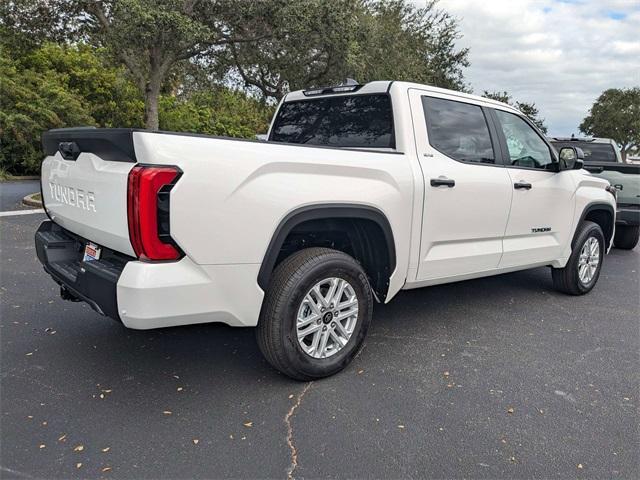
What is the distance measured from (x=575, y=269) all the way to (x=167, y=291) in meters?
4.22

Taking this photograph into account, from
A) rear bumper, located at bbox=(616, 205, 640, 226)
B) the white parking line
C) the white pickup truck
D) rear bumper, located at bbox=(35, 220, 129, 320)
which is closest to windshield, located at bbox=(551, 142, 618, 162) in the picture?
rear bumper, located at bbox=(616, 205, 640, 226)

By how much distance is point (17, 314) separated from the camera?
13.6ft

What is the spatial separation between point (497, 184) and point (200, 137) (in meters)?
2.51

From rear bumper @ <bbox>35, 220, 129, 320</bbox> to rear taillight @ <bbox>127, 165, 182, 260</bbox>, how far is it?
26 cm

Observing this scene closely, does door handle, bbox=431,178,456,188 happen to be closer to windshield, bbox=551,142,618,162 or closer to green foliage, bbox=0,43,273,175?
windshield, bbox=551,142,618,162

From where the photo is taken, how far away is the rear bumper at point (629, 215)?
23.8 feet

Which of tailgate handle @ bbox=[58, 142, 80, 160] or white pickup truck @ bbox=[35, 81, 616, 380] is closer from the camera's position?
white pickup truck @ bbox=[35, 81, 616, 380]

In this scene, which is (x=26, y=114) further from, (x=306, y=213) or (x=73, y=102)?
(x=306, y=213)

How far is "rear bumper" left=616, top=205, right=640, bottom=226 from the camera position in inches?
286

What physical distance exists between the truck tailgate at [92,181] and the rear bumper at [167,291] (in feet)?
0.47

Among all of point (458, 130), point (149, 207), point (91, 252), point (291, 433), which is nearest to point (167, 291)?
point (149, 207)

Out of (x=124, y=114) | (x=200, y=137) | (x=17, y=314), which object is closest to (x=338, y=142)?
(x=200, y=137)

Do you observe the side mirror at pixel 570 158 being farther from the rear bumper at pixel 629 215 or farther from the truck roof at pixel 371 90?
the rear bumper at pixel 629 215

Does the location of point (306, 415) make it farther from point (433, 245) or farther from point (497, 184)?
point (497, 184)
